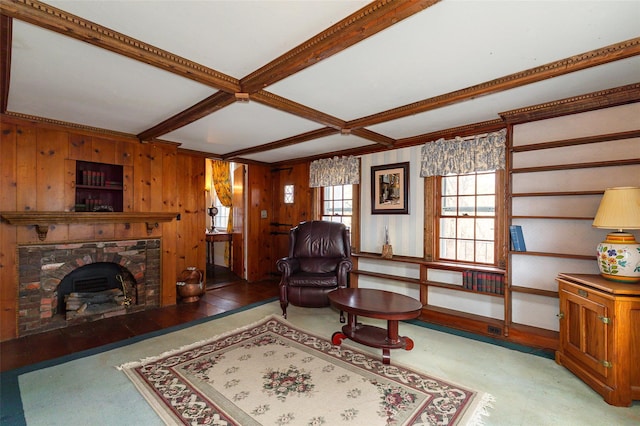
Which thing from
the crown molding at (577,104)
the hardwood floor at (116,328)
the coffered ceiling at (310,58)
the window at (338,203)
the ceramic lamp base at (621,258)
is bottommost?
the hardwood floor at (116,328)

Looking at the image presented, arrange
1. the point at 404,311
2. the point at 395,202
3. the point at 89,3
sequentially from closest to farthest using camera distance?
the point at 89,3 < the point at 404,311 < the point at 395,202

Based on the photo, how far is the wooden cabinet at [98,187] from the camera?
373cm

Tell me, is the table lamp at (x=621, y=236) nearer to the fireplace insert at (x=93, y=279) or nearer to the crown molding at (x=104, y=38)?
the crown molding at (x=104, y=38)

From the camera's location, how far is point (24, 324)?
3.20m

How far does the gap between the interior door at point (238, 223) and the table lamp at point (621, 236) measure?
17.0ft

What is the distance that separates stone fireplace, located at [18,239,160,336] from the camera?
324 centimetres

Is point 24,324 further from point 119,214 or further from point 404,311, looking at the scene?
point 404,311

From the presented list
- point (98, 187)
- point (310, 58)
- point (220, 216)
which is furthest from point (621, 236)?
point (220, 216)

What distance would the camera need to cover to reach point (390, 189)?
14.2ft

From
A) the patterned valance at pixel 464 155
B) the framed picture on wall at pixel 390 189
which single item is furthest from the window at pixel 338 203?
the patterned valance at pixel 464 155

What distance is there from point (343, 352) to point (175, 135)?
3454mm

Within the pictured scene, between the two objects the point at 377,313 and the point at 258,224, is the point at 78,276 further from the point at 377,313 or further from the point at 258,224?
the point at 377,313

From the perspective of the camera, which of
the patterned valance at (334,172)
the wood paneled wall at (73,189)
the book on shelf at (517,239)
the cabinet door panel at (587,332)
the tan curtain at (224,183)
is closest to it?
the cabinet door panel at (587,332)

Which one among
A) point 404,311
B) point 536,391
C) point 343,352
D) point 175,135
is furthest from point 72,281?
point 536,391
